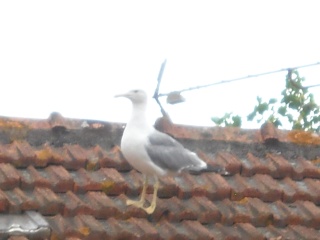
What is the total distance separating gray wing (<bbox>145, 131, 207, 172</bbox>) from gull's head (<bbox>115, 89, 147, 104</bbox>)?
215mm

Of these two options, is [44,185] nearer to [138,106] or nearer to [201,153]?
[138,106]

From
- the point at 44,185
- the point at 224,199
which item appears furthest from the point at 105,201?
the point at 224,199

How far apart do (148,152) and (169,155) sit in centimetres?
17

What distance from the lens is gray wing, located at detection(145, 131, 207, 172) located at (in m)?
6.30

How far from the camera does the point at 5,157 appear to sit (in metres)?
6.33

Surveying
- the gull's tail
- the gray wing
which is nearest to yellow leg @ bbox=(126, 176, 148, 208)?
the gray wing

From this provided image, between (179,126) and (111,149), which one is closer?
(111,149)

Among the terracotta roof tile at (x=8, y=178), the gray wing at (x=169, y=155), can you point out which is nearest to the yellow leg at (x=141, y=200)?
the gray wing at (x=169, y=155)

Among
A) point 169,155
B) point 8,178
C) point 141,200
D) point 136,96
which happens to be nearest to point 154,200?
point 141,200

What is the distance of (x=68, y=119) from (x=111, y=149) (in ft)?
1.12

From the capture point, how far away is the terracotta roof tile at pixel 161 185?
19.9 feet

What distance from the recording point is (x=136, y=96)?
21.1 ft

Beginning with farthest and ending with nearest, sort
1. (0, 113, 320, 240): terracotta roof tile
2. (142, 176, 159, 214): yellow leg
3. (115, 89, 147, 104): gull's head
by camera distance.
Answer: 1. (115, 89, 147, 104): gull's head
2. (142, 176, 159, 214): yellow leg
3. (0, 113, 320, 240): terracotta roof tile

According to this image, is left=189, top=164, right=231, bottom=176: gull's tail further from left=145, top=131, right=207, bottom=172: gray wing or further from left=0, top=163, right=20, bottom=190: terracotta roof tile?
left=0, top=163, right=20, bottom=190: terracotta roof tile
